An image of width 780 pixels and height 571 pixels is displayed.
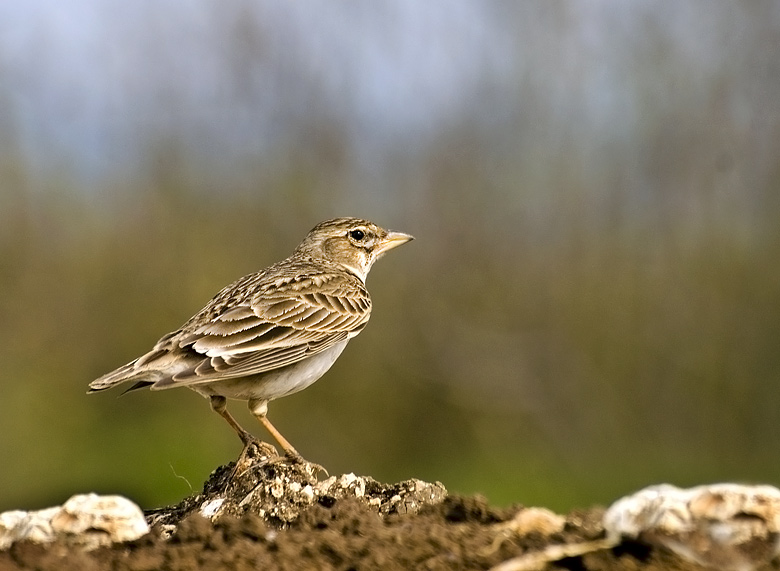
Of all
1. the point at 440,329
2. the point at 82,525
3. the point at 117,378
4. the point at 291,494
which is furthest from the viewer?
the point at 440,329

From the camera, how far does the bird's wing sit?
600cm

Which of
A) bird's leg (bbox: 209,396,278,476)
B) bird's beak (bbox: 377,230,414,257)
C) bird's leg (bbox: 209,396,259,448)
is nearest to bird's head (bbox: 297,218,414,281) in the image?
bird's beak (bbox: 377,230,414,257)

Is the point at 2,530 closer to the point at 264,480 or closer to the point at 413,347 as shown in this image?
the point at 264,480

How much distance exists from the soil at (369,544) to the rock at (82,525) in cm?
5

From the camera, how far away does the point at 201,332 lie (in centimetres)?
629

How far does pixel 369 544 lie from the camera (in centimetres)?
334

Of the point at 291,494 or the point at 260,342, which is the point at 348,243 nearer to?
the point at 260,342

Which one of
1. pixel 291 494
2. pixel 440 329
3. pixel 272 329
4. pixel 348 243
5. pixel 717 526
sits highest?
pixel 348 243

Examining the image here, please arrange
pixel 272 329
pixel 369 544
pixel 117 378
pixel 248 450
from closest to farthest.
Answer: pixel 369 544 → pixel 248 450 → pixel 117 378 → pixel 272 329

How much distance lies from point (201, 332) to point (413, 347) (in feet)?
22.7

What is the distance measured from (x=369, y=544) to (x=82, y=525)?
0.90 m

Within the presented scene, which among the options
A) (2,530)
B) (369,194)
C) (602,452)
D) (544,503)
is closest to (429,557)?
(2,530)

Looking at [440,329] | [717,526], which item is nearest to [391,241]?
[440,329]

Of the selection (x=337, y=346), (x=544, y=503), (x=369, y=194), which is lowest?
Result: (x=544, y=503)
